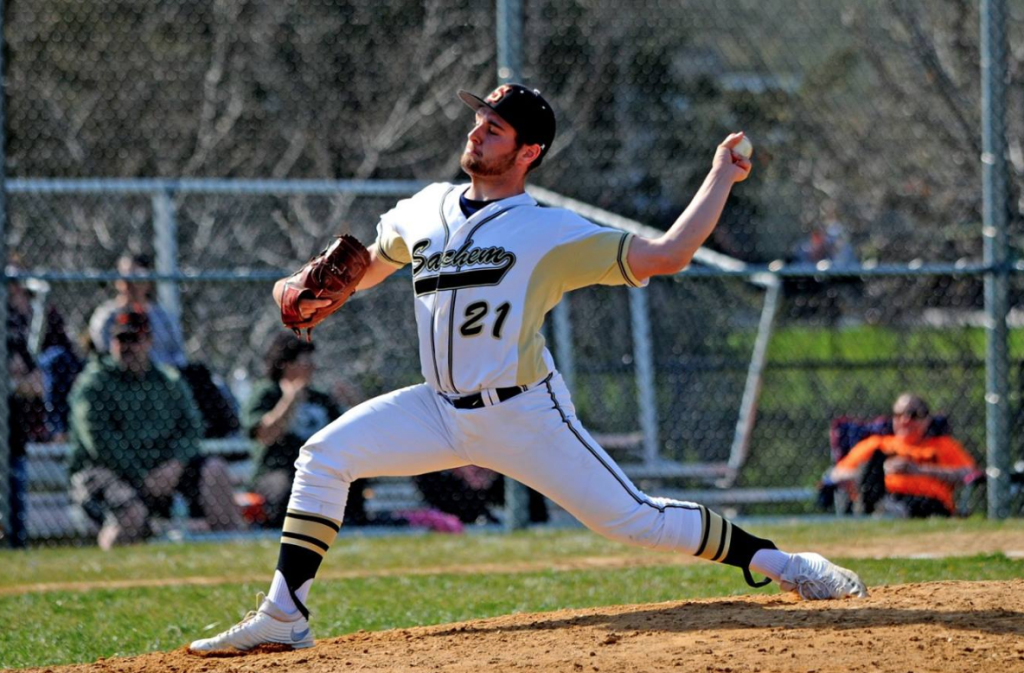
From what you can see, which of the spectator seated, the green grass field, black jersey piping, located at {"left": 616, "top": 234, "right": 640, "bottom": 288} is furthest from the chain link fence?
black jersey piping, located at {"left": 616, "top": 234, "right": 640, "bottom": 288}

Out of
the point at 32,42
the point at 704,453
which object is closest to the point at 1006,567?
the point at 704,453

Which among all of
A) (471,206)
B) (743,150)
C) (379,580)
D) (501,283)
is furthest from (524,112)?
(379,580)

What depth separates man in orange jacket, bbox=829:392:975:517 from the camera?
355 inches

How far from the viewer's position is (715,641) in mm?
4160

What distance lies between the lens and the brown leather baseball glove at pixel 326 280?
4.77 m

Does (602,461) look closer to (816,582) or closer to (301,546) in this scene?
(816,582)

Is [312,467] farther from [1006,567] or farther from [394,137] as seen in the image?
[394,137]

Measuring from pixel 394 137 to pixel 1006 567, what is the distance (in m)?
6.41

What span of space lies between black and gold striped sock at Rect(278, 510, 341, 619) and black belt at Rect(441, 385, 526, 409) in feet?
1.82

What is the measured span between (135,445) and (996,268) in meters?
5.21

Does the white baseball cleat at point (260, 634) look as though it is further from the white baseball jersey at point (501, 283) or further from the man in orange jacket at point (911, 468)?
the man in orange jacket at point (911, 468)

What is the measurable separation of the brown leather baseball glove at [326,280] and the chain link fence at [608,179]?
4.79 metres

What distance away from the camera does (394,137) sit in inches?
448

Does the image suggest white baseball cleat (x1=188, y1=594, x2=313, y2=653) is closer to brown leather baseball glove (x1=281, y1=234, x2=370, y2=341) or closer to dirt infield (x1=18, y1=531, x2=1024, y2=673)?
dirt infield (x1=18, y1=531, x2=1024, y2=673)
